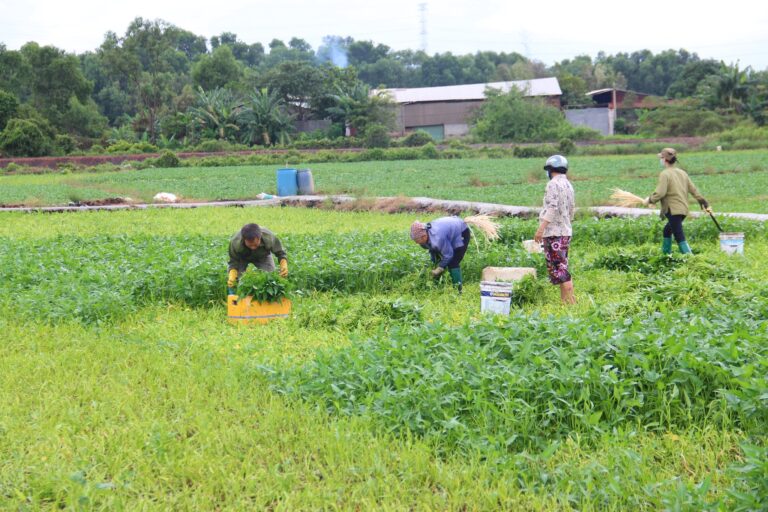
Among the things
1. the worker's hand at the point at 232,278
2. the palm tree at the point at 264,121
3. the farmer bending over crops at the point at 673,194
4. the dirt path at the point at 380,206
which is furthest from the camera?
the palm tree at the point at 264,121

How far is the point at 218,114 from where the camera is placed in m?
62.9

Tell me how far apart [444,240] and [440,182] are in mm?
21401

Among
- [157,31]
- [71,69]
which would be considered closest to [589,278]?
[71,69]

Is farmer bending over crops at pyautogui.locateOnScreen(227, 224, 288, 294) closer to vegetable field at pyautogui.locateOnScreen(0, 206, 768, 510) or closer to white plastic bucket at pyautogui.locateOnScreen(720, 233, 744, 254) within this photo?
vegetable field at pyautogui.locateOnScreen(0, 206, 768, 510)

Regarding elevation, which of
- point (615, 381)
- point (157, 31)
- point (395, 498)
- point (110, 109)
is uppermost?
point (157, 31)

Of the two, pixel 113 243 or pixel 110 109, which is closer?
pixel 113 243

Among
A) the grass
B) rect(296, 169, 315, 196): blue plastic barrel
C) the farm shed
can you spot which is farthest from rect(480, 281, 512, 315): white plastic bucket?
the farm shed

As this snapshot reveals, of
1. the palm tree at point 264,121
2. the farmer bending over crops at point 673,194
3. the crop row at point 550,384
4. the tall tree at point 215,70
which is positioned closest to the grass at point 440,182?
the farmer bending over crops at point 673,194

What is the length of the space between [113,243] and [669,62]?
315ft

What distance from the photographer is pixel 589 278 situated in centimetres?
1023

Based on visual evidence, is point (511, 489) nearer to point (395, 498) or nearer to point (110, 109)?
point (395, 498)

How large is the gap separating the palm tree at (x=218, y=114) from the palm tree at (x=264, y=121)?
941 millimetres

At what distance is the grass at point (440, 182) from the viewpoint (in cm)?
2286

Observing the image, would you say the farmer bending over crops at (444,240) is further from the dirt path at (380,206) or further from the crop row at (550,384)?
the dirt path at (380,206)
